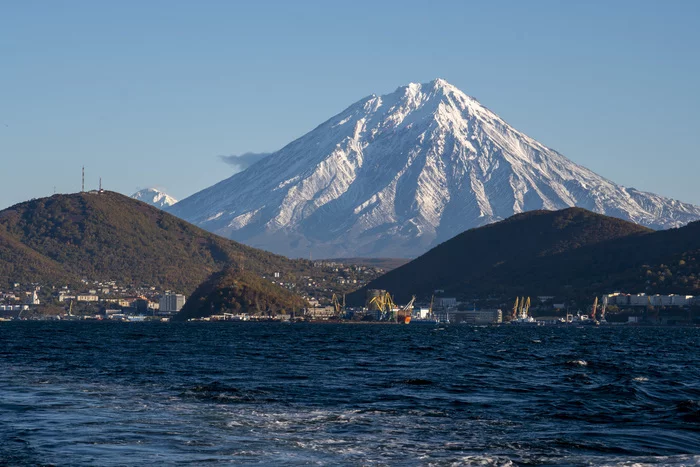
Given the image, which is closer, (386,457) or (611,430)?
(386,457)

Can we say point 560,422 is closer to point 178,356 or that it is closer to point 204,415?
point 204,415

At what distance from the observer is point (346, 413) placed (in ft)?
164

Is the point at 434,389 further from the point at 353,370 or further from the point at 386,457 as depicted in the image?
the point at 386,457

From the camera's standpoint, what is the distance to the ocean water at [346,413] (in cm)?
3856

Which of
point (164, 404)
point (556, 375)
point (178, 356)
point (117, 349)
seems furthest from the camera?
point (117, 349)

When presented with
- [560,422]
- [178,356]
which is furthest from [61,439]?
[178,356]

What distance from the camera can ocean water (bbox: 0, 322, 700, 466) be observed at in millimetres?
38562

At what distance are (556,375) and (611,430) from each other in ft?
98.2

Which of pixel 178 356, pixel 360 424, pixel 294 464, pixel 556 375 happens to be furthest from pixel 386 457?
pixel 178 356

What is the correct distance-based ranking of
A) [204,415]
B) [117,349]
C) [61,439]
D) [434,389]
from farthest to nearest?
[117,349] → [434,389] → [204,415] → [61,439]

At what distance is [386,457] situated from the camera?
1505 inches

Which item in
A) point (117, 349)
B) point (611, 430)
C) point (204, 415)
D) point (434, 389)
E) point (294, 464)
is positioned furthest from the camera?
point (117, 349)

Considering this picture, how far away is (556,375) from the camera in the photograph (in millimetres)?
74688

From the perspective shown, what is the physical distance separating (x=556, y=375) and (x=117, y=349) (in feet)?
174
